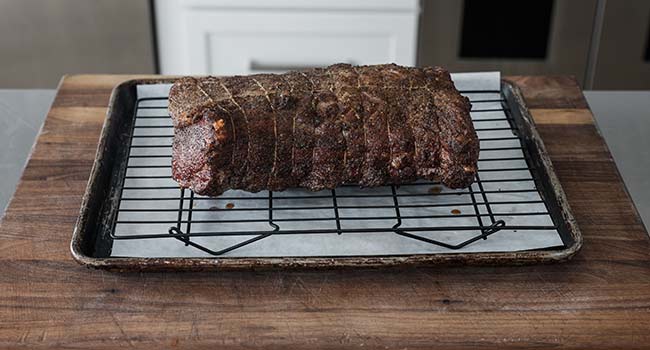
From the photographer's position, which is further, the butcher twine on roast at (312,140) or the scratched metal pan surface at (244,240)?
the butcher twine on roast at (312,140)

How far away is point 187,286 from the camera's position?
1.27 meters

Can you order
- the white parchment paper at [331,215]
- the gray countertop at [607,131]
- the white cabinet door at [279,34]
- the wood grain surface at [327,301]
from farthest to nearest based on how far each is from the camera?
the white cabinet door at [279,34] → the gray countertop at [607,131] → the white parchment paper at [331,215] → the wood grain surface at [327,301]

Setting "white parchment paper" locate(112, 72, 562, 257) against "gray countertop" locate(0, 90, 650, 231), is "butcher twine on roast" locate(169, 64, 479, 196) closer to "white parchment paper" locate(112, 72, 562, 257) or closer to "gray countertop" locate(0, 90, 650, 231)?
Result: "white parchment paper" locate(112, 72, 562, 257)

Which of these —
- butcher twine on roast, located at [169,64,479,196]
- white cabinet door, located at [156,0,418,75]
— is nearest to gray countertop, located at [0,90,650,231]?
butcher twine on roast, located at [169,64,479,196]

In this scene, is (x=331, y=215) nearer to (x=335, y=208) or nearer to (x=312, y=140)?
(x=335, y=208)

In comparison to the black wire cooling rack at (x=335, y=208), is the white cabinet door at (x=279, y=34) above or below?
below

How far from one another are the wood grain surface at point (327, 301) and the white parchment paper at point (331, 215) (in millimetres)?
54

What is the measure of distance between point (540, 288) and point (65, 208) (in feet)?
2.48

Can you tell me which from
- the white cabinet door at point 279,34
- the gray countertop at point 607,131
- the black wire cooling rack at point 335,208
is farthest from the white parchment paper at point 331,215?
the white cabinet door at point 279,34

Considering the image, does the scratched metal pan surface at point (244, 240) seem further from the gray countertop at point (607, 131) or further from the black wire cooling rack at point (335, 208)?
Answer: the gray countertop at point (607, 131)

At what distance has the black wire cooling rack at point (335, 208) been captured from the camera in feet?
4.47

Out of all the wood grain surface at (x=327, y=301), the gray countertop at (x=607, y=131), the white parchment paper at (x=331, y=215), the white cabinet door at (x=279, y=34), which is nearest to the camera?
the wood grain surface at (x=327, y=301)

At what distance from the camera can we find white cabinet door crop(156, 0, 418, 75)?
2.55 m

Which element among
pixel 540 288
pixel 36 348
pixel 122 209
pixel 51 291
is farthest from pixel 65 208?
pixel 540 288
